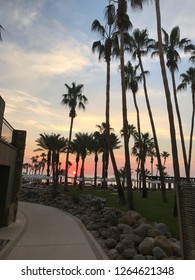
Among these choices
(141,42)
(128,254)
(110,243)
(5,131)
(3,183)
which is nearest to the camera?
(128,254)

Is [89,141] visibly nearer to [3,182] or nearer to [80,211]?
[80,211]

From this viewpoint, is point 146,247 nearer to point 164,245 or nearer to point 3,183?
point 164,245

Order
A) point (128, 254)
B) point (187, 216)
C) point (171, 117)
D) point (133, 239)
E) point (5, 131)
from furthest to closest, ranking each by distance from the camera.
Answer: point (171, 117), point (5, 131), point (133, 239), point (128, 254), point (187, 216)

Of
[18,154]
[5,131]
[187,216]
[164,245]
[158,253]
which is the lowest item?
[158,253]

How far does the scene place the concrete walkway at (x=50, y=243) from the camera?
928 centimetres

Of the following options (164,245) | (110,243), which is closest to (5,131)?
(110,243)

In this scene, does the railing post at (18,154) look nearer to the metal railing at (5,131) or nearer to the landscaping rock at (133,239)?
the metal railing at (5,131)

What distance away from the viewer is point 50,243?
11.2 meters

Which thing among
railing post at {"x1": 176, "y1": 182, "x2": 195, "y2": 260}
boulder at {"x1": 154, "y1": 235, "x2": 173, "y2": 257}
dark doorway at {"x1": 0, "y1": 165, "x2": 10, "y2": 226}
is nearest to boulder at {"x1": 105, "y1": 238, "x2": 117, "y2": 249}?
boulder at {"x1": 154, "y1": 235, "x2": 173, "y2": 257}

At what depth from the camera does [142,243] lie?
32.8ft

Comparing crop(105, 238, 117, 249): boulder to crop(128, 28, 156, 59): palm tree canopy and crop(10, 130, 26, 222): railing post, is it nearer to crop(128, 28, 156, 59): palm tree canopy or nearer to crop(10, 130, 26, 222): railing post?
crop(10, 130, 26, 222): railing post

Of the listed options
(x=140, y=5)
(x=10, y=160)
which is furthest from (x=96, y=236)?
(x=140, y=5)

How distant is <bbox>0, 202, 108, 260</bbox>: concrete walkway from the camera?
365 inches
